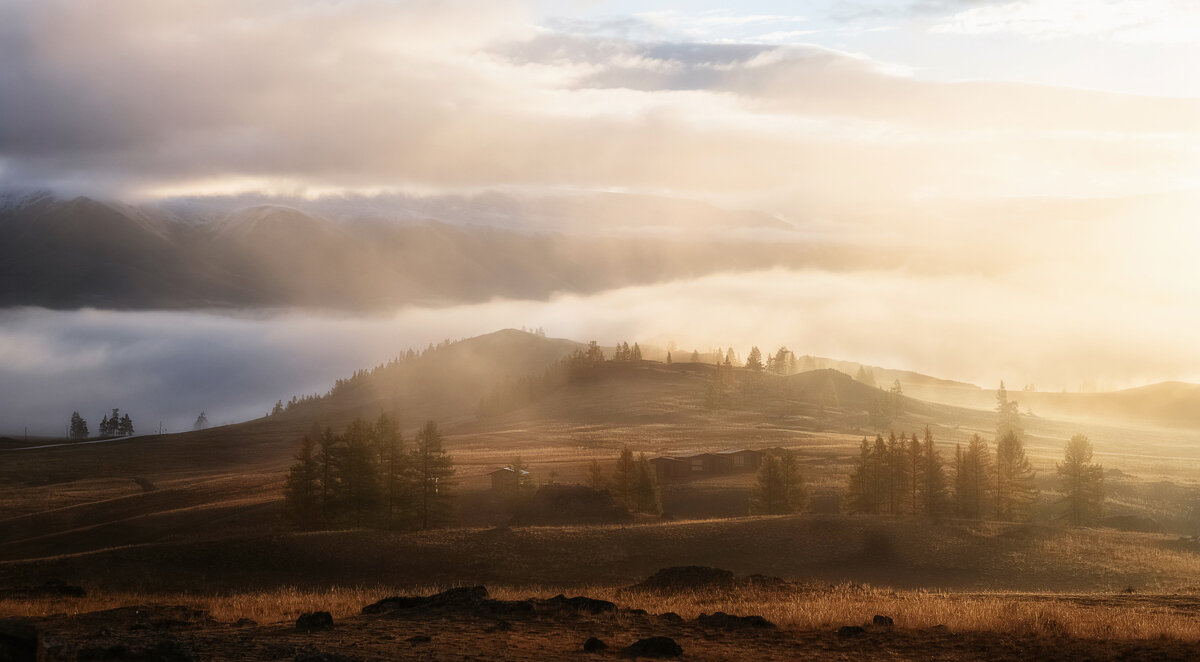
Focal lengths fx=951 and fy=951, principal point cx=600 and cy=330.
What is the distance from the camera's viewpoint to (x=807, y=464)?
12331cm

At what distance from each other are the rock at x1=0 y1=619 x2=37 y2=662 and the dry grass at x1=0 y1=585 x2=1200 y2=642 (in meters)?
10.2

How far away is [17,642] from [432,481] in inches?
2539

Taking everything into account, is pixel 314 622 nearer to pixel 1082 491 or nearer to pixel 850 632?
pixel 850 632

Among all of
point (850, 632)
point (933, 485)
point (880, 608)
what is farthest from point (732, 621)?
point (933, 485)

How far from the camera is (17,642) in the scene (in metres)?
17.2

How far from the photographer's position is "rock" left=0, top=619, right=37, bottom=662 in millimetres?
17000

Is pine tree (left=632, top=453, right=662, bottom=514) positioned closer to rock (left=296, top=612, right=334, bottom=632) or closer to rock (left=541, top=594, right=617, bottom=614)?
rock (left=541, top=594, right=617, bottom=614)

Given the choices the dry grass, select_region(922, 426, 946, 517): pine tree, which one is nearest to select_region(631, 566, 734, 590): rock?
the dry grass

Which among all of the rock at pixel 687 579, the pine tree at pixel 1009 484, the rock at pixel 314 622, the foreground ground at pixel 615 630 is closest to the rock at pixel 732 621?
the foreground ground at pixel 615 630

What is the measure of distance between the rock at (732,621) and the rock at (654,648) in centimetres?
389

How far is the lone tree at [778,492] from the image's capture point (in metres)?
85.8

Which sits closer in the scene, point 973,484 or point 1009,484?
point 1009,484

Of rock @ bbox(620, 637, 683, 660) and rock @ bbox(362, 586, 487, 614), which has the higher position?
rock @ bbox(620, 637, 683, 660)

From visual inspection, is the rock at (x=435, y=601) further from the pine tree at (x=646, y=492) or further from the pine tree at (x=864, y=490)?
the pine tree at (x=864, y=490)
